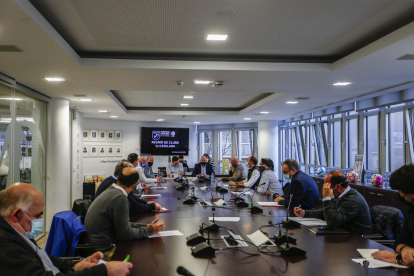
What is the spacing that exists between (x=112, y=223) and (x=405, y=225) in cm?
246

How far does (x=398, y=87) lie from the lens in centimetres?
603

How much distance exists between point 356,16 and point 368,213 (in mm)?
2045

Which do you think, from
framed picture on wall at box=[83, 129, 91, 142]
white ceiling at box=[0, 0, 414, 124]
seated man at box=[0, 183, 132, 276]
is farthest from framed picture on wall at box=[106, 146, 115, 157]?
seated man at box=[0, 183, 132, 276]

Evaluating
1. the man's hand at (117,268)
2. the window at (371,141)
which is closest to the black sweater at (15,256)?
the man's hand at (117,268)

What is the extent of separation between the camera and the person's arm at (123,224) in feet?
8.71

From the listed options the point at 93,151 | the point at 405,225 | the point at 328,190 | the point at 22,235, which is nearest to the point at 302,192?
the point at 328,190

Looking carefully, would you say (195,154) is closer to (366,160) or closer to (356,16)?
(366,160)

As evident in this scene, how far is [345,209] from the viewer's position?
3.15 m

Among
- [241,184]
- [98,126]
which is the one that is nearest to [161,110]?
[98,126]

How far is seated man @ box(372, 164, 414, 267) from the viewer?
209cm

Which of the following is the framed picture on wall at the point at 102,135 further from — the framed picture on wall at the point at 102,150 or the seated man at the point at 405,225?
the seated man at the point at 405,225

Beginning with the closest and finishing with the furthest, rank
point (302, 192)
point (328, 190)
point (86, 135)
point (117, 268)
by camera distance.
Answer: point (117, 268), point (328, 190), point (302, 192), point (86, 135)

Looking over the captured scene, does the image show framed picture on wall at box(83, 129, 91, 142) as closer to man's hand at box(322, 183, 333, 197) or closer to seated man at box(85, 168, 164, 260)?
seated man at box(85, 168, 164, 260)

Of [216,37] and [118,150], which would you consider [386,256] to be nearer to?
[216,37]
